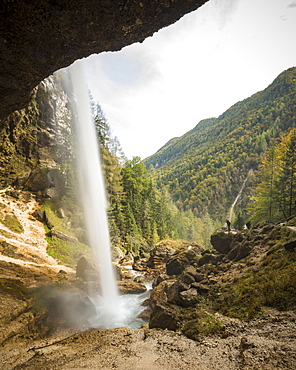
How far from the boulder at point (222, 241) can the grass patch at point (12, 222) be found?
2258cm

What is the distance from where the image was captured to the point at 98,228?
27.2 metres

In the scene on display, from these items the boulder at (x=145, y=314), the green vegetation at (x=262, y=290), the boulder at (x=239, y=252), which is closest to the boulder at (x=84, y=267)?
the boulder at (x=145, y=314)

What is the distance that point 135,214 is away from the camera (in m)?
40.7

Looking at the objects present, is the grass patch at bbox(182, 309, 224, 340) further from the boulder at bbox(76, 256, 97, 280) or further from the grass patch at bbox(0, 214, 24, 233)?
the grass patch at bbox(0, 214, 24, 233)

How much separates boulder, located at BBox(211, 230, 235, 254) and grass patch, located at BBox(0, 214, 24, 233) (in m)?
22.6

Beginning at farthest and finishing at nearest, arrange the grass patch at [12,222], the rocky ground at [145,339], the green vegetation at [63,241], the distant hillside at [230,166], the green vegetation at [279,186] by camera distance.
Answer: the distant hillside at [230,166], the green vegetation at [279,186], the grass patch at [12,222], the green vegetation at [63,241], the rocky ground at [145,339]

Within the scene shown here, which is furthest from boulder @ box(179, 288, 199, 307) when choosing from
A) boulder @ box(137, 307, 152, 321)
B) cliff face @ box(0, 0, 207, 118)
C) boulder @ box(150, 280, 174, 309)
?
cliff face @ box(0, 0, 207, 118)

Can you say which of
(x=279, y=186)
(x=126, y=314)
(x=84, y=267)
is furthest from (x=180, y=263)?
(x=279, y=186)

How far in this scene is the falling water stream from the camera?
12374mm

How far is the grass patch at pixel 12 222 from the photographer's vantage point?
21.7 m

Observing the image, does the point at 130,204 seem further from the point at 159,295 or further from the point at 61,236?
the point at 159,295

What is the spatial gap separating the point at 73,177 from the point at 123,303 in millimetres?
25307

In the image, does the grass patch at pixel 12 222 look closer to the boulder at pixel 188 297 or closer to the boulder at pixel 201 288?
the boulder at pixel 188 297

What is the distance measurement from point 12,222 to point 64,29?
2359 cm
